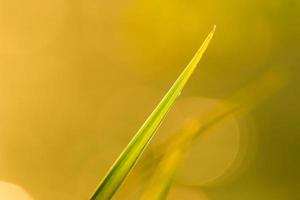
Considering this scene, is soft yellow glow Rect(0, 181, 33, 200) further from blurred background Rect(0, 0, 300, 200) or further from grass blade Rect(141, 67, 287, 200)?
grass blade Rect(141, 67, 287, 200)

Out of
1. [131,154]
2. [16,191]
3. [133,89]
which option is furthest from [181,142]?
[133,89]

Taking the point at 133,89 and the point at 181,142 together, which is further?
the point at 133,89

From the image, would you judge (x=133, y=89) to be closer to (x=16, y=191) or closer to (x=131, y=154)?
(x=16, y=191)

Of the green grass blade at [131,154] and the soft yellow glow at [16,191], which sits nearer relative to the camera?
the green grass blade at [131,154]

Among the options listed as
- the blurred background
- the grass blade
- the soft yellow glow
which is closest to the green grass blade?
the grass blade

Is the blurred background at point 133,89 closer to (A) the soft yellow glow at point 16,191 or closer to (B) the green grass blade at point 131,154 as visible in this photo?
(A) the soft yellow glow at point 16,191

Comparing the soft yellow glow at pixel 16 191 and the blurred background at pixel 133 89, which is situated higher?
the blurred background at pixel 133 89

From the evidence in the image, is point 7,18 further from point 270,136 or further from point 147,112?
point 270,136

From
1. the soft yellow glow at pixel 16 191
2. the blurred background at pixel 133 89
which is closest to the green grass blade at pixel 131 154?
the blurred background at pixel 133 89

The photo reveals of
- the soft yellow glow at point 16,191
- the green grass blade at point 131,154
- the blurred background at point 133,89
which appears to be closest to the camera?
the green grass blade at point 131,154
